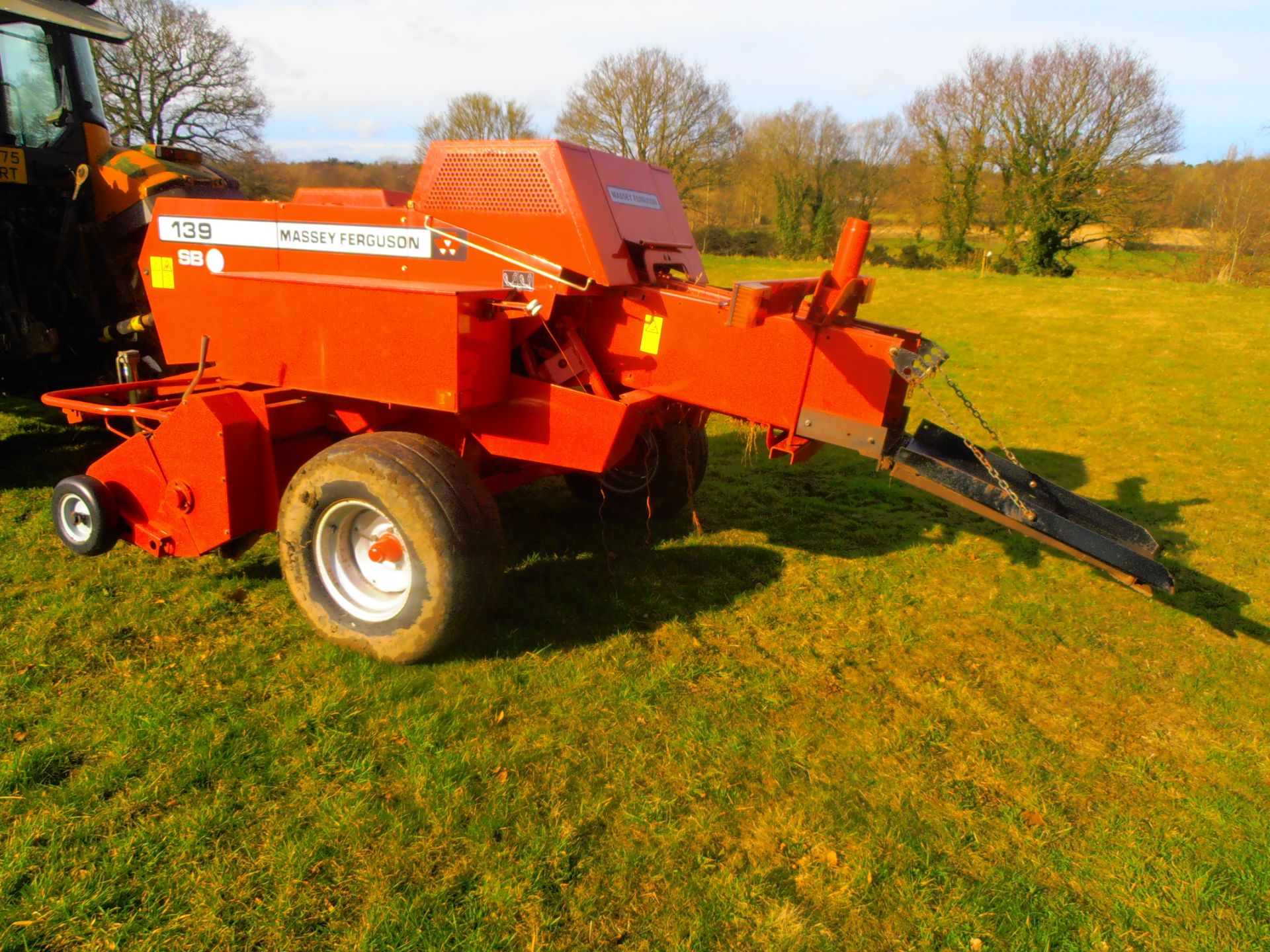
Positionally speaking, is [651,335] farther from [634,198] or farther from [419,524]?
[419,524]

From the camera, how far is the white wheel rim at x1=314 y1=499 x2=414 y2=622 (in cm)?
324

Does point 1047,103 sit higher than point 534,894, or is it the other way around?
point 1047,103

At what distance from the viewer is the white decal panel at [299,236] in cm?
348

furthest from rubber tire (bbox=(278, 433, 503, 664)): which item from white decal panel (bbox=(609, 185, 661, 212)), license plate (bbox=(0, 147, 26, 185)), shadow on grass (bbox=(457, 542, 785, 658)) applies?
license plate (bbox=(0, 147, 26, 185))

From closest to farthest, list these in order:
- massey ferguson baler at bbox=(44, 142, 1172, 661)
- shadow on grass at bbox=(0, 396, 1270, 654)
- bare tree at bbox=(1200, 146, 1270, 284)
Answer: massey ferguson baler at bbox=(44, 142, 1172, 661), shadow on grass at bbox=(0, 396, 1270, 654), bare tree at bbox=(1200, 146, 1270, 284)

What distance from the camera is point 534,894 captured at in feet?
7.30

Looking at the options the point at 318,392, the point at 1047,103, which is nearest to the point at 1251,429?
the point at 318,392

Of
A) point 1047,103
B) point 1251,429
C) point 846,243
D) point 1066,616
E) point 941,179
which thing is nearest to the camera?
point 846,243

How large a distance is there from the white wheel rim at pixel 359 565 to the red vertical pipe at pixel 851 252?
78.0 inches

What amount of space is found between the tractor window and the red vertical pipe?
5.23m

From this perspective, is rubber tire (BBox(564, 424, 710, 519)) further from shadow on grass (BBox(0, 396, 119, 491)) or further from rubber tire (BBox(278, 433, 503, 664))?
shadow on grass (BBox(0, 396, 119, 491))

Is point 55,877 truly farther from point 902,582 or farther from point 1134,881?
point 902,582

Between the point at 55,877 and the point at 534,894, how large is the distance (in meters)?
1.28

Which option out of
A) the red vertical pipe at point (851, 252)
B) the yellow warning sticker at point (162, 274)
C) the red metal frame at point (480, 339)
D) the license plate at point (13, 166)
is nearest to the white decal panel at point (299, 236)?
the red metal frame at point (480, 339)
